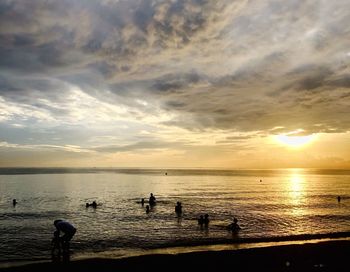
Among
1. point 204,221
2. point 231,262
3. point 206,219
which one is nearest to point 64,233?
point 231,262

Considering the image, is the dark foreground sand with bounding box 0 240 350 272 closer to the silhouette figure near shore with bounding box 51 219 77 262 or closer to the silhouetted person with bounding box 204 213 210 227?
the silhouette figure near shore with bounding box 51 219 77 262

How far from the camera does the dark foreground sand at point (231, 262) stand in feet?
65.8

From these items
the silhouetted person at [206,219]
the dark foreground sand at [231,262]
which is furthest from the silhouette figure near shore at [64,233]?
the silhouetted person at [206,219]

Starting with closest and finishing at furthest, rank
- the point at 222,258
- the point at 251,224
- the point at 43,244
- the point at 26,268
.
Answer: the point at 26,268 → the point at 222,258 → the point at 43,244 → the point at 251,224

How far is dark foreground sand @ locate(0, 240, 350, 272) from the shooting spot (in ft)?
65.8

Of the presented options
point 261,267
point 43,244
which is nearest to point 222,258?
point 261,267

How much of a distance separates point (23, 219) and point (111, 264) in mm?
31672

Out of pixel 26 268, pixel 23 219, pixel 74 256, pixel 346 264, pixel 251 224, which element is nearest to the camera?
pixel 346 264

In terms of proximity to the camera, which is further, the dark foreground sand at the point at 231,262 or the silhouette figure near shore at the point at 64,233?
the silhouette figure near shore at the point at 64,233

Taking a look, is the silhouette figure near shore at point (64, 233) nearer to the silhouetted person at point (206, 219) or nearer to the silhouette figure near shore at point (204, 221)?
the silhouette figure near shore at point (204, 221)

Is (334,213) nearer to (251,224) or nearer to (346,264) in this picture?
(251,224)

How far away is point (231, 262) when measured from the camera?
21625 millimetres

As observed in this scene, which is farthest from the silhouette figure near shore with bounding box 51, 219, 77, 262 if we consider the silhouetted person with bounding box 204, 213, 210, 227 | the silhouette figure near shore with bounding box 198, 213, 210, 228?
the silhouetted person with bounding box 204, 213, 210, 227

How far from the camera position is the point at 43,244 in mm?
32188
